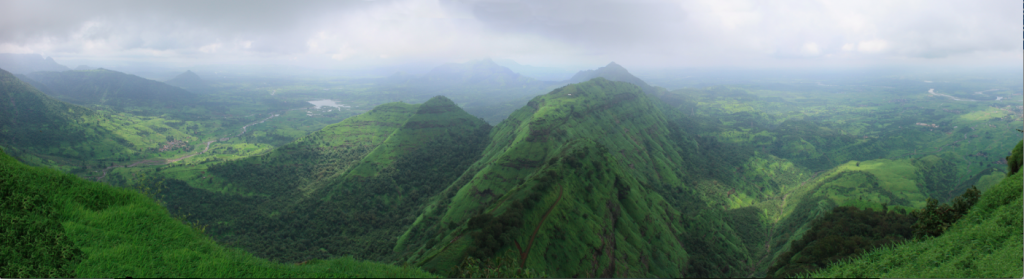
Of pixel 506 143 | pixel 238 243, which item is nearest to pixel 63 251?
pixel 238 243

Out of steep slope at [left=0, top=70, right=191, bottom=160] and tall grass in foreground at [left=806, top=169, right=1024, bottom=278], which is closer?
tall grass in foreground at [left=806, top=169, right=1024, bottom=278]

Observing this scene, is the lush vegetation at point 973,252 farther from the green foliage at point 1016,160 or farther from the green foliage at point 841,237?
the green foliage at point 841,237

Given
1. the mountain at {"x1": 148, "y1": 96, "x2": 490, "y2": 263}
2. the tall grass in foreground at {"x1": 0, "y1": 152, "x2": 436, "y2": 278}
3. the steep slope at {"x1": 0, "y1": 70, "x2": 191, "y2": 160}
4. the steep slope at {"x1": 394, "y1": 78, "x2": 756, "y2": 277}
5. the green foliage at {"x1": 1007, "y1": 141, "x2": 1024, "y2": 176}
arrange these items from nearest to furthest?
the tall grass in foreground at {"x1": 0, "y1": 152, "x2": 436, "y2": 278}, the green foliage at {"x1": 1007, "y1": 141, "x2": 1024, "y2": 176}, the steep slope at {"x1": 394, "y1": 78, "x2": 756, "y2": 277}, the mountain at {"x1": 148, "y1": 96, "x2": 490, "y2": 263}, the steep slope at {"x1": 0, "y1": 70, "x2": 191, "y2": 160}

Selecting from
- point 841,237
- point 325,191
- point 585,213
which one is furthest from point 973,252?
point 325,191

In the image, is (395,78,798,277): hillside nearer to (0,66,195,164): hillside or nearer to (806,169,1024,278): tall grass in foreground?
(806,169,1024,278): tall grass in foreground

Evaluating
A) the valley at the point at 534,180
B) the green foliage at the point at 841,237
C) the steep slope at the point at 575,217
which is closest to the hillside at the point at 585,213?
the steep slope at the point at 575,217

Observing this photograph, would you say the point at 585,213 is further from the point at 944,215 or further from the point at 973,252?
the point at 973,252

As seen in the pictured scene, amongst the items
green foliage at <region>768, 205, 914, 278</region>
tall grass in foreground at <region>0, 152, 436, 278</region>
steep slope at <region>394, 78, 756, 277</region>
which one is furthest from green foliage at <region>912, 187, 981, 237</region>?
tall grass in foreground at <region>0, 152, 436, 278</region>
